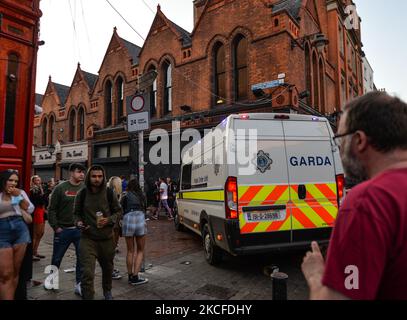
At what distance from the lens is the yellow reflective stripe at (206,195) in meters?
5.18

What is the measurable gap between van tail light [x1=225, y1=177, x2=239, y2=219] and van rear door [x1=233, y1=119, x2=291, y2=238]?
71mm

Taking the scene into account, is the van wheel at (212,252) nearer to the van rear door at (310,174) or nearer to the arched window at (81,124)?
the van rear door at (310,174)

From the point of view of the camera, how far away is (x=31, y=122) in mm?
4598

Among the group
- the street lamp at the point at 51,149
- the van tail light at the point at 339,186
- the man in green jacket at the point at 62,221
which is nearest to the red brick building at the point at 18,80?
the man in green jacket at the point at 62,221

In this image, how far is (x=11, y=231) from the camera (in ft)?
12.0

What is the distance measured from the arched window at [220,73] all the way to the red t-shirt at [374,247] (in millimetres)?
14342

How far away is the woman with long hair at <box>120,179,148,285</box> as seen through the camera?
16.8 feet

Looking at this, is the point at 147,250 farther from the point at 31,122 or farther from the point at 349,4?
the point at 349,4

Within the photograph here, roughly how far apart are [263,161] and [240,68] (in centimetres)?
1072

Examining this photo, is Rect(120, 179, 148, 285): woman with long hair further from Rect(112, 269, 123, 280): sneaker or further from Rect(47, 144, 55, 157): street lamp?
Rect(47, 144, 55, 157): street lamp

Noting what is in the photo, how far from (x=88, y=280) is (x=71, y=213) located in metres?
1.39

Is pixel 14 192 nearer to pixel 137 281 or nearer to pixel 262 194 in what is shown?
pixel 137 281

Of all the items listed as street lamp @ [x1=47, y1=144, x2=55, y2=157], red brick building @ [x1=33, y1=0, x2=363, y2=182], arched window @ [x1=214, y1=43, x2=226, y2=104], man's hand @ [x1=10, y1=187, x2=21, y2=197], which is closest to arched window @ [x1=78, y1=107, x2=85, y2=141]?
red brick building @ [x1=33, y1=0, x2=363, y2=182]
